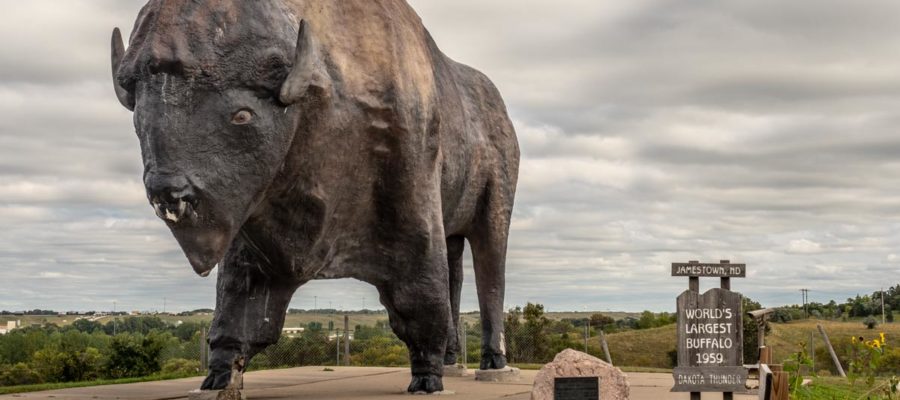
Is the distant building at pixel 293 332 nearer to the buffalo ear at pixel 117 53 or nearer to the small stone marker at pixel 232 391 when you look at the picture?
the small stone marker at pixel 232 391

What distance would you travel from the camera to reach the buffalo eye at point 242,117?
21.2 ft

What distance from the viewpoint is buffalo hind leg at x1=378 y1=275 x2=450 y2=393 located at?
8523mm

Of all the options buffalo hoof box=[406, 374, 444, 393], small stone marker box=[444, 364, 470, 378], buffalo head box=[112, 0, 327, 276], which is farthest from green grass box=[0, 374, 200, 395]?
buffalo head box=[112, 0, 327, 276]

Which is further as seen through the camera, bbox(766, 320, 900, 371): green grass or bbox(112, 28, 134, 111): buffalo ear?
bbox(766, 320, 900, 371): green grass

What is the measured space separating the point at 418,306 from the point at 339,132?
1786 millimetres

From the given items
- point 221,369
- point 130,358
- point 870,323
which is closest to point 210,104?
point 221,369

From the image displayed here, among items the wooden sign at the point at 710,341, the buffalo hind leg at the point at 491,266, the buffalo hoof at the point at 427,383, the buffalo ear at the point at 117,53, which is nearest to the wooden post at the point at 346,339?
the buffalo hind leg at the point at 491,266

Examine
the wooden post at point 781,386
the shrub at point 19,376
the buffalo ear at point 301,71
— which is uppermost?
the buffalo ear at point 301,71

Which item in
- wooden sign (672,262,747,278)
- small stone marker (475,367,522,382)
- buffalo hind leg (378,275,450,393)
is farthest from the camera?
small stone marker (475,367,522,382)

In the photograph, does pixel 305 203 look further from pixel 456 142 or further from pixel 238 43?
pixel 456 142

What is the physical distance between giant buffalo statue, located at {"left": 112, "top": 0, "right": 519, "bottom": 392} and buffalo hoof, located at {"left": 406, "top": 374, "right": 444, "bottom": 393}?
1cm

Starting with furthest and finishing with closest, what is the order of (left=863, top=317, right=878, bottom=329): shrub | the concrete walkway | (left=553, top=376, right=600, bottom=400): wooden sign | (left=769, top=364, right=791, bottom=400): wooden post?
1. (left=863, top=317, right=878, bottom=329): shrub
2. the concrete walkway
3. (left=553, top=376, right=600, bottom=400): wooden sign
4. (left=769, top=364, right=791, bottom=400): wooden post

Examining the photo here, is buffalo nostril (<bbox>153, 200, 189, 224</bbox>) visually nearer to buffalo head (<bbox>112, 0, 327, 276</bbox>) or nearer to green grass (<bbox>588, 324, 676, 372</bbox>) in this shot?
buffalo head (<bbox>112, 0, 327, 276</bbox>)

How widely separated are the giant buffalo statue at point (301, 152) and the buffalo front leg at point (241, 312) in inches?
0.4
